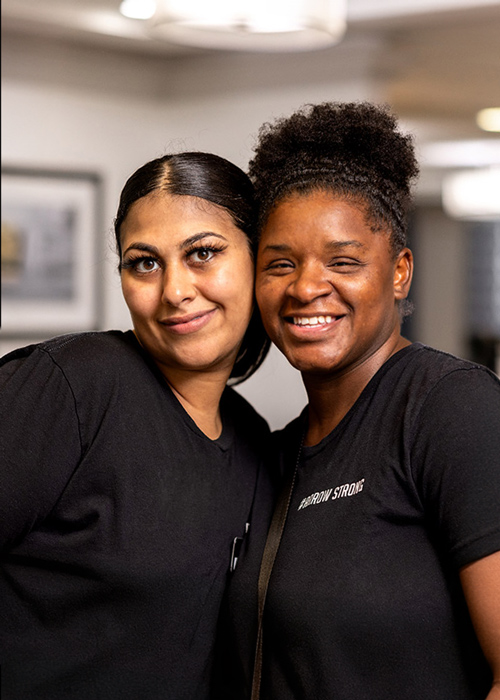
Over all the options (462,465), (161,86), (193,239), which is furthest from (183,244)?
(161,86)

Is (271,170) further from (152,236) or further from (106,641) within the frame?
(106,641)

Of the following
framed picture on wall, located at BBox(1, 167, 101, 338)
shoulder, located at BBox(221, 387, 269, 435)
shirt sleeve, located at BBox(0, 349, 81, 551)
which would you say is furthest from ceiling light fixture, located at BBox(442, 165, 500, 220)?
shirt sleeve, located at BBox(0, 349, 81, 551)

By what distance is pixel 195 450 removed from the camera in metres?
1.53

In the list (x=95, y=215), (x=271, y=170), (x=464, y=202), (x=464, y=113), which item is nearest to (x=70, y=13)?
(x=95, y=215)

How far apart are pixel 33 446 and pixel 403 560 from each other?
0.58 metres

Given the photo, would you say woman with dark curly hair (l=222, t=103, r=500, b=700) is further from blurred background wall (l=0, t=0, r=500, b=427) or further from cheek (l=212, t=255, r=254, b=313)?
blurred background wall (l=0, t=0, r=500, b=427)

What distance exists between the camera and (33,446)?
4.46 feet

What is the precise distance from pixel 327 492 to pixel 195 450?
10.3 inches

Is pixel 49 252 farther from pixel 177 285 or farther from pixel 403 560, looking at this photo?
pixel 403 560

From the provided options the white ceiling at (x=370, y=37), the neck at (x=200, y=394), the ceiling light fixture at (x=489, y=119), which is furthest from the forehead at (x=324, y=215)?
the ceiling light fixture at (x=489, y=119)

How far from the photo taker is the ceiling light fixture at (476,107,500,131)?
572 centimetres

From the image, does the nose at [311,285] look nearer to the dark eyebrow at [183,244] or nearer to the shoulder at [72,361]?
the dark eyebrow at [183,244]

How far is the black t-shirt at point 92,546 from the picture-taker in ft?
4.49

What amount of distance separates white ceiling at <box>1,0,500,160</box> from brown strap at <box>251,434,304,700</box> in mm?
2652
